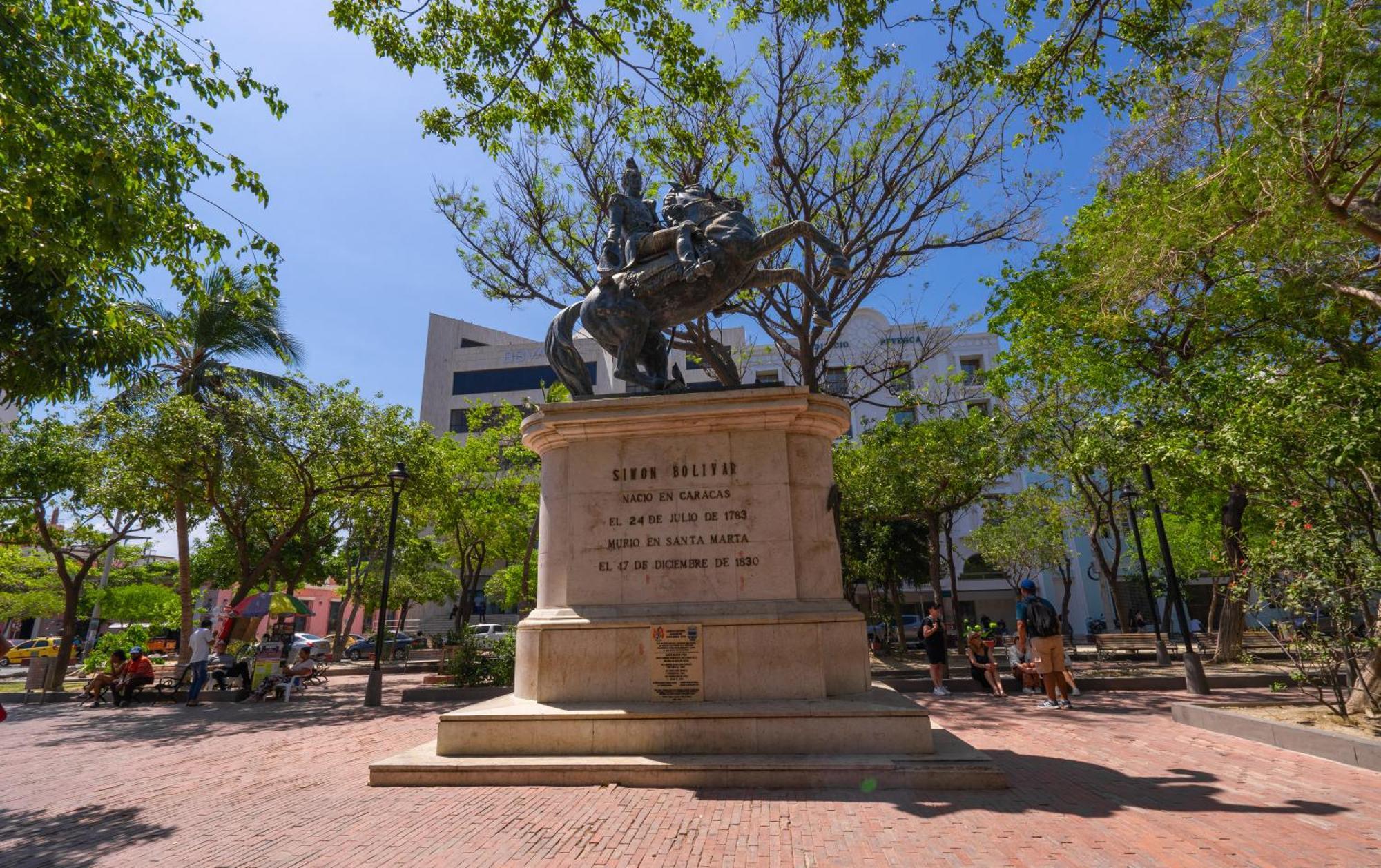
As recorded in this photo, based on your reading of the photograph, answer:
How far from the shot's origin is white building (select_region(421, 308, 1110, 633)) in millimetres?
35469

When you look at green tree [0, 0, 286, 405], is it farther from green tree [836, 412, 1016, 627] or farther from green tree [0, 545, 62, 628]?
green tree [0, 545, 62, 628]

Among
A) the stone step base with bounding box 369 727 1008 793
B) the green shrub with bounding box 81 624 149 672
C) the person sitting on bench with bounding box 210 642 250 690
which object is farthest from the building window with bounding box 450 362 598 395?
the stone step base with bounding box 369 727 1008 793

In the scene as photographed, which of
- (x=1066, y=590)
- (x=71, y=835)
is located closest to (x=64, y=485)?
(x=71, y=835)

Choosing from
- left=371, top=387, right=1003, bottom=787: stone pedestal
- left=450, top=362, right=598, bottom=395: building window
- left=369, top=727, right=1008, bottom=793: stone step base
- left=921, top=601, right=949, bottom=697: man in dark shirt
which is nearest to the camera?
left=369, top=727, right=1008, bottom=793: stone step base

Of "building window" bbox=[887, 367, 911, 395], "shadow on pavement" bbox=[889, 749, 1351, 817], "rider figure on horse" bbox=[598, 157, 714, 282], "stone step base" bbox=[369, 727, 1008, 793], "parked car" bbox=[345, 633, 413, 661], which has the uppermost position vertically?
"building window" bbox=[887, 367, 911, 395]

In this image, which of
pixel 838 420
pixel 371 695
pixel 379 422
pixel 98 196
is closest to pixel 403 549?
pixel 379 422

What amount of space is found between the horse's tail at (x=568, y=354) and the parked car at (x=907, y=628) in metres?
22.3

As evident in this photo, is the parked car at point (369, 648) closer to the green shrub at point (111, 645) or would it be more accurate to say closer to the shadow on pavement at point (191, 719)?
the green shrub at point (111, 645)

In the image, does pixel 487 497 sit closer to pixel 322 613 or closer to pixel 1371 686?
pixel 1371 686

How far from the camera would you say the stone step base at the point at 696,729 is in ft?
19.2

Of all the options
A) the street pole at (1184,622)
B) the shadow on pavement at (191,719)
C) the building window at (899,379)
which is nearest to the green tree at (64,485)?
the shadow on pavement at (191,719)

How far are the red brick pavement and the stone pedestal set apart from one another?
272mm

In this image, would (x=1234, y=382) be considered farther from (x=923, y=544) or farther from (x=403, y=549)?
(x=403, y=549)

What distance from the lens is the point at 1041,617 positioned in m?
9.95
